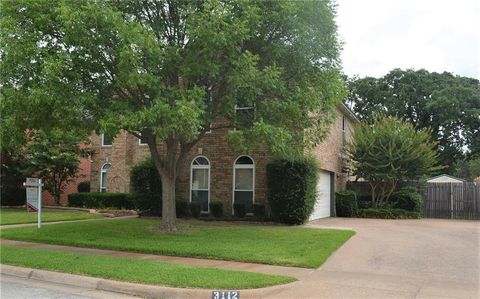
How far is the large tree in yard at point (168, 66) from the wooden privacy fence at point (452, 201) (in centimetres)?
1374

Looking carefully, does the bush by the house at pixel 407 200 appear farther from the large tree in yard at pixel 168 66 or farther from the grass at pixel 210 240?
the large tree in yard at pixel 168 66

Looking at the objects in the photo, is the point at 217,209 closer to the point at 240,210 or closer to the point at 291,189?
the point at 240,210

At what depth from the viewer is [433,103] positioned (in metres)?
41.1

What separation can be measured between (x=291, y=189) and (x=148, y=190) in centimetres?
682

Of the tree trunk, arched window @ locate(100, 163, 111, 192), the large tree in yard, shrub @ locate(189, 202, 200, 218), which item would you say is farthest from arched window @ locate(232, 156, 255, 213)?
arched window @ locate(100, 163, 111, 192)

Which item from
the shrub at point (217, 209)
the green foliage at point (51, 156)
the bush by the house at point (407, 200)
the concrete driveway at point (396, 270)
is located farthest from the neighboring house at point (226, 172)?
the concrete driveway at point (396, 270)

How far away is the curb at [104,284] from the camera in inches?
320

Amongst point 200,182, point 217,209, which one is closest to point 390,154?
point 217,209

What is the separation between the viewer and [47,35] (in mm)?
12906

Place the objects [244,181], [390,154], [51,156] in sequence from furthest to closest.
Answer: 1. [51,156]
2. [390,154]
3. [244,181]

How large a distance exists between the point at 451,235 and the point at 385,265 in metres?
6.64

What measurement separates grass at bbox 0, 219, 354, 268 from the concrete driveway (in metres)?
0.67

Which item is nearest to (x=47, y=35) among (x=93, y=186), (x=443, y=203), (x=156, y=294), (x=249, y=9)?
(x=249, y=9)

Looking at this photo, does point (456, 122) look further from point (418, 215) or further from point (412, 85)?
point (418, 215)
